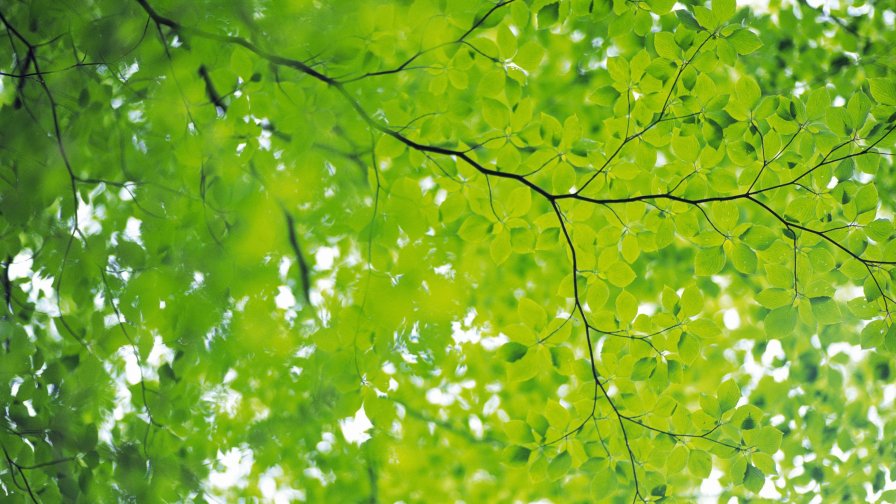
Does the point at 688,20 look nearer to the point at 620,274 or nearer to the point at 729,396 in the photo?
the point at 620,274

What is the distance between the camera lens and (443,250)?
1.10 metres

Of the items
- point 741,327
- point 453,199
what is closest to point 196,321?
point 453,199

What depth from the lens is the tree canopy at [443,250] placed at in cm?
100

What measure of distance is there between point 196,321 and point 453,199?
535mm

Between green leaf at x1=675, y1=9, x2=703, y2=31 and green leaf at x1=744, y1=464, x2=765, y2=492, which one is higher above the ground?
green leaf at x1=675, y1=9, x2=703, y2=31

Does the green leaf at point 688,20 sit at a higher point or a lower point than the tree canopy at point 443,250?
higher

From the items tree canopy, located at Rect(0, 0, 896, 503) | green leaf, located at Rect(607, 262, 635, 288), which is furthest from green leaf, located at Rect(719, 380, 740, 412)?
green leaf, located at Rect(607, 262, 635, 288)

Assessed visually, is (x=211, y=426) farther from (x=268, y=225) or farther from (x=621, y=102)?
(x=621, y=102)

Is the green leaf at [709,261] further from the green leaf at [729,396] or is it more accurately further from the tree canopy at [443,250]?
the green leaf at [729,396]

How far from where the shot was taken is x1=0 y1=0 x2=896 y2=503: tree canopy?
39.2 inches

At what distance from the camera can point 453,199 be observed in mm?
1037

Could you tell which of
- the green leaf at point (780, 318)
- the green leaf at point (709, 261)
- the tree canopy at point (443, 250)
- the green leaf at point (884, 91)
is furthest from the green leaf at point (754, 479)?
the green leaf at point (884, 91)

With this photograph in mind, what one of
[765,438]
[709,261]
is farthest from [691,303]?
[765,438]

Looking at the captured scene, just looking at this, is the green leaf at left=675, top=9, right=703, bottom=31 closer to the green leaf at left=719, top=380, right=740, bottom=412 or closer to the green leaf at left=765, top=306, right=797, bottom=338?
the green leaf at left=765, top=306, right=797, bottom=338
